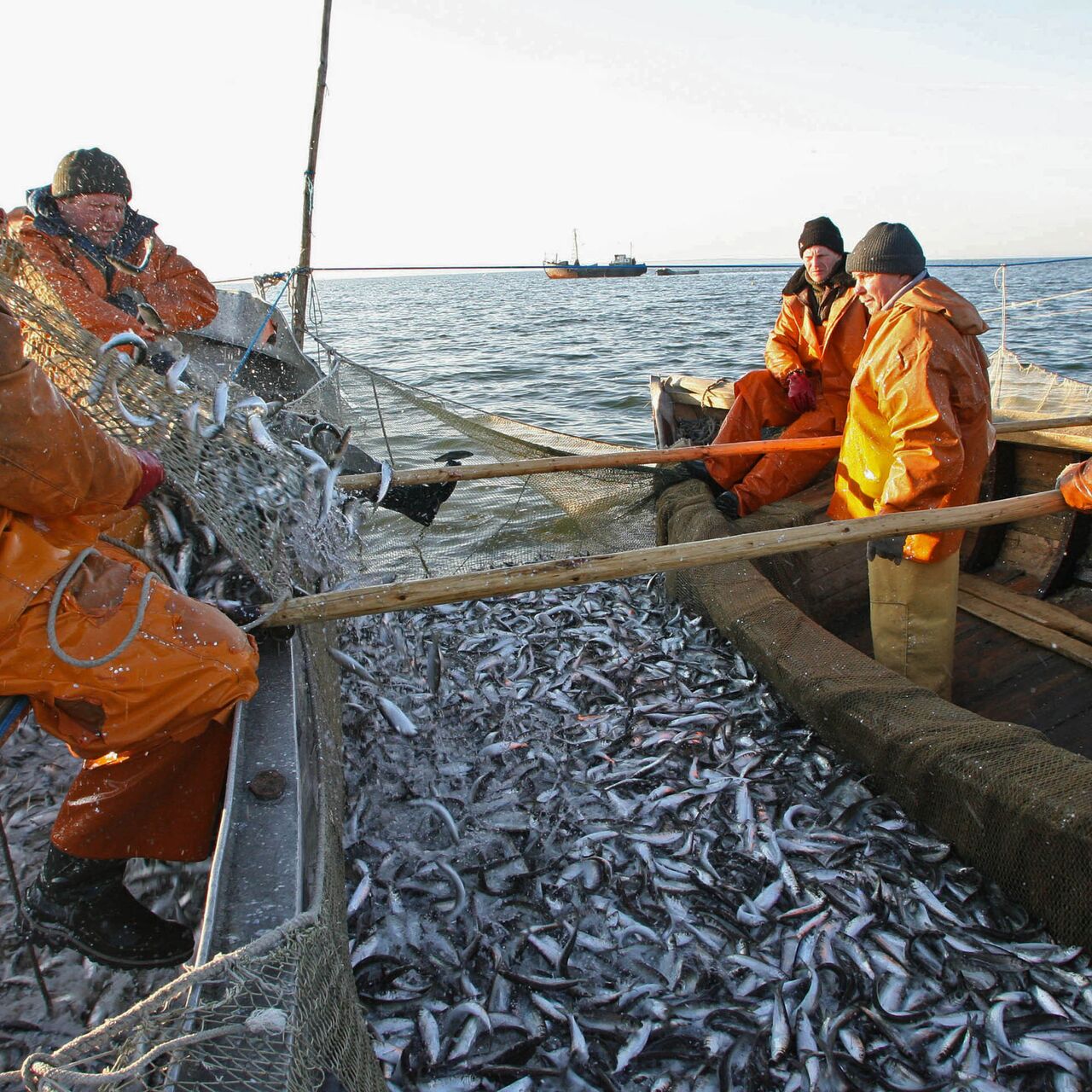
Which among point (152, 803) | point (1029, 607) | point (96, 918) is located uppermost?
point (152, 803)

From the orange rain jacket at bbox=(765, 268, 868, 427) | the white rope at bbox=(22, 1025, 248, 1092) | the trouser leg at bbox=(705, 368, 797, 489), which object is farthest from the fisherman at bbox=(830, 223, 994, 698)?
the white rope at bbox=(22, 1025, 248, 1092)

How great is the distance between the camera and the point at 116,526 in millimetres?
3402

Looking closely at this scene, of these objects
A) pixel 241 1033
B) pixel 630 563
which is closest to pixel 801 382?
pixel 630 563

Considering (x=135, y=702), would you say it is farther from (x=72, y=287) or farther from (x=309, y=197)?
(x=309, y=197)

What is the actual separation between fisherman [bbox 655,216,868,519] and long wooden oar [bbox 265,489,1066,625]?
7.87 ft

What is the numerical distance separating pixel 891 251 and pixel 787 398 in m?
2.37

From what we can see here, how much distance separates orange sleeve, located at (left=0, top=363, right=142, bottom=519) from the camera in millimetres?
2152

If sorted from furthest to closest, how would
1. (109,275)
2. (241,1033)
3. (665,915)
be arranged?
(109,275)
(665,915)
(241,1033)

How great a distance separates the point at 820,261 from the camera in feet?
20.3

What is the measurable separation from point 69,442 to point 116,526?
1.24 meters

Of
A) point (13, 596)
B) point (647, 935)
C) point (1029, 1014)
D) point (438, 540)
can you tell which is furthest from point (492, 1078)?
point (438, 540)

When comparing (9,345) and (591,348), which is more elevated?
(591,348)

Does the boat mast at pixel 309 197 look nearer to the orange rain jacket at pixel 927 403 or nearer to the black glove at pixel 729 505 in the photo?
the black glove at pixel 729 505

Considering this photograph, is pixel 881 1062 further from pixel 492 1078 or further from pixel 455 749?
pixel 455 749
